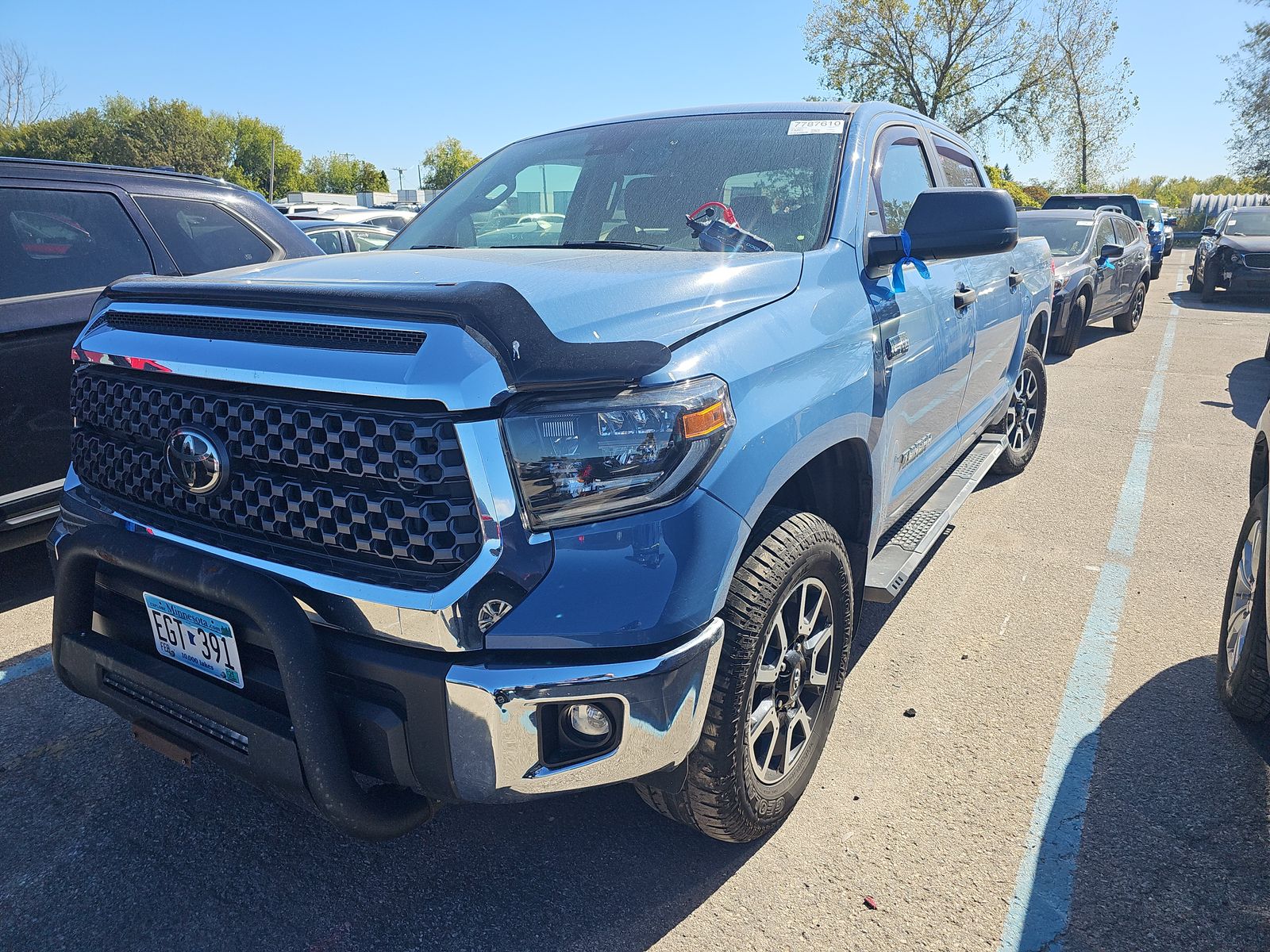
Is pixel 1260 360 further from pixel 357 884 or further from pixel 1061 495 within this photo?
pixel 357 884

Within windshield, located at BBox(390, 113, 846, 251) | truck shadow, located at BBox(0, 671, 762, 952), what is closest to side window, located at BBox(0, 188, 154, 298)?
windshield, located at BBox(390, 113, 846, 251)

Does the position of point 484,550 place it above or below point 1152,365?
above

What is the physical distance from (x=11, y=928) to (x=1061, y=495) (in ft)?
18.1

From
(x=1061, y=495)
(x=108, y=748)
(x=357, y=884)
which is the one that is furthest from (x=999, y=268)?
(x=108, y=748)

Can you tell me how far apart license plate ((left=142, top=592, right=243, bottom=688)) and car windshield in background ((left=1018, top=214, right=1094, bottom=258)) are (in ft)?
36.4

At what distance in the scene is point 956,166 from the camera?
176 inches

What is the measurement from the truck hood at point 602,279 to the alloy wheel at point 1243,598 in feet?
5.69

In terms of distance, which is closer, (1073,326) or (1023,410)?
(1023,410)

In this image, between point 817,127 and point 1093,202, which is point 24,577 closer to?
point 817,127

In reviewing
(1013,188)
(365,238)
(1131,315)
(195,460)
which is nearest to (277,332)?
(195,460)

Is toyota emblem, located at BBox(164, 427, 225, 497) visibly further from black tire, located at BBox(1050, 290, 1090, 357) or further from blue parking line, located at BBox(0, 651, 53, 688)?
black tire, located at BBox(1050, 290, 1090, 357)

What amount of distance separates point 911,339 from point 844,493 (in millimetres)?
667

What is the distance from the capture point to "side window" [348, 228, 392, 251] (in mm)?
10469

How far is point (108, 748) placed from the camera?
2922 millimetres
